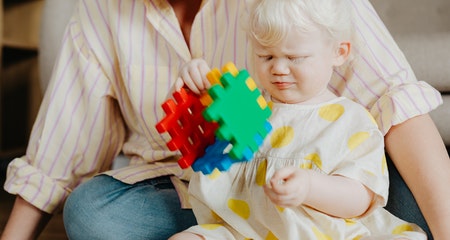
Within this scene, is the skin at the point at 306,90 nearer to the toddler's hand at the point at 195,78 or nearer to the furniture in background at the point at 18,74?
the toddler's hand at the point at 195,78

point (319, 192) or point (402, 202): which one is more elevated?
point (319, 192)

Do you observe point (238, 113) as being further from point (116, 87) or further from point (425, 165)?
point (116, 87)

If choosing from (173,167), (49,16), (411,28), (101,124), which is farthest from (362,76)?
(49,16)

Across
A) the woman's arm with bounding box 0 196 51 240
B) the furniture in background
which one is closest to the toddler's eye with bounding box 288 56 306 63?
the woman's arm with bounding box 0 196 51 240

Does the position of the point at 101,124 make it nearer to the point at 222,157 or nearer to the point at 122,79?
the point at 122,79

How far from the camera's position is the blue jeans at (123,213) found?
1.03 m

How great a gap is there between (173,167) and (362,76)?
0.35 m

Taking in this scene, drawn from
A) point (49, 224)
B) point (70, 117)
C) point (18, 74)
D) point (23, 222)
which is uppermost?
point (70, 117)

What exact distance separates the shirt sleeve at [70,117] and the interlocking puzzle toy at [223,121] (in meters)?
0.35

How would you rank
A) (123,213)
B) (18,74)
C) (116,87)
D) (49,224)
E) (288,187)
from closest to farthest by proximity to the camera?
1. (288,187)
2. (123,213)
3. (116,87)
4. (49,224)
5. (18,74)

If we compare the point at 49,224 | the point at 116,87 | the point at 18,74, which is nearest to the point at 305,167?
the point at 116,87

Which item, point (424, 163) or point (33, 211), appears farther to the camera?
point (33, 211)

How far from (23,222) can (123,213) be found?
20 centimetres

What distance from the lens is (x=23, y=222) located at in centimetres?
113
